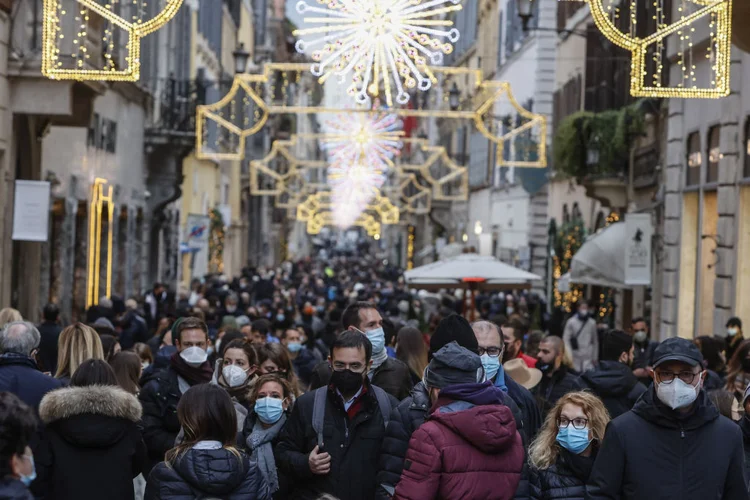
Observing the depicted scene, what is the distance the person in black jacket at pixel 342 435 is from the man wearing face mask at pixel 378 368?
1274 millimetres

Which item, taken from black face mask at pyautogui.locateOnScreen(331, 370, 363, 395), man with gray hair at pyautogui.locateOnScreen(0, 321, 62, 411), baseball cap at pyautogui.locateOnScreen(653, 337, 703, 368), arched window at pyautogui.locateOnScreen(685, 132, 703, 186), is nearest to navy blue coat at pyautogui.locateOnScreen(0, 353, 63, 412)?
man with gray hair at pyautogui.locateOnScreen(0, 321, 62, 411)

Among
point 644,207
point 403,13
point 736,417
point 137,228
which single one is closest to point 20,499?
point 736,417

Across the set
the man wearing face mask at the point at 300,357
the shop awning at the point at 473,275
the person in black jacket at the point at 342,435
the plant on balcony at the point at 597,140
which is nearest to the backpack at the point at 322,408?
the person in black jacket at the point at 342,435

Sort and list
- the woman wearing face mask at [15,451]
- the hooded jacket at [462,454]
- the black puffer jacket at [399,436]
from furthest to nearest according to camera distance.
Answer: the black puffer jacket at [399,436], the hooded jacket at [462,454], the woman wearing face mask at [15,451]

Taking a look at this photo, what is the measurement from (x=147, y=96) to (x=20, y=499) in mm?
30560

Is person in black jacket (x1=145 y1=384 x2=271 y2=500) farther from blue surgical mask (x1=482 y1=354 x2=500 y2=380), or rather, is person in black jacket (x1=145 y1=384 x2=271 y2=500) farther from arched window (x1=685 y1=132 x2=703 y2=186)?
arched window (x1=685 y1=132 x2=703 y2=186)

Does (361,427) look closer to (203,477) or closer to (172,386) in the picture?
(203,477)

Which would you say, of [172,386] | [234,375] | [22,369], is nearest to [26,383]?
[22,369]

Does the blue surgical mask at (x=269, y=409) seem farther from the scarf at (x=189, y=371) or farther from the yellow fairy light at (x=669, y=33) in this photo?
the yellow fairy light at (x=669, y=33)

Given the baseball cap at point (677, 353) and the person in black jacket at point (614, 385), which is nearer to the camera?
the baseball cap at point (677, 353)

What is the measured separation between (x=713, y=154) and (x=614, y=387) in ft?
42.0

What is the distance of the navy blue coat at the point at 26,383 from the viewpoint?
8.40 metres

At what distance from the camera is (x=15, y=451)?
518cm

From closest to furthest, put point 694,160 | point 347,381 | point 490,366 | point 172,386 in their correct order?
point 347,381 < point 490,366 < point 172,386 < point 694,160
